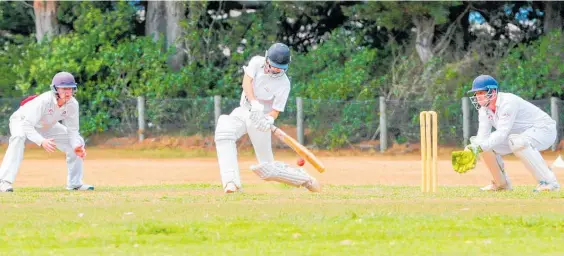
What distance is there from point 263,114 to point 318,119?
1547 cm

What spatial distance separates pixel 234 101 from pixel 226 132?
15.8 m

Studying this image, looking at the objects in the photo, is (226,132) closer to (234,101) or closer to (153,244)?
(153,244)

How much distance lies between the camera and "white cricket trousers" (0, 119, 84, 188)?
576 inches

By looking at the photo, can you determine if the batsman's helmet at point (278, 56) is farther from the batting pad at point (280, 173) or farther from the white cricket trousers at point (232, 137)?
the batting pad at point (280, 173)

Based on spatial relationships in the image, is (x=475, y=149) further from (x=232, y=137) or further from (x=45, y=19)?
(x=45, y=19)

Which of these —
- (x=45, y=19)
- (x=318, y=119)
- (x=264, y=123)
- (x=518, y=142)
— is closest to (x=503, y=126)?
(x=518, y=142)

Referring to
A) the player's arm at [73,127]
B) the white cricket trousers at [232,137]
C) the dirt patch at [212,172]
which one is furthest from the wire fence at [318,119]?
the white cricket trousers at [232,137]

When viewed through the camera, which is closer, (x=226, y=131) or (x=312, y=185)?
(x=226, y=131)

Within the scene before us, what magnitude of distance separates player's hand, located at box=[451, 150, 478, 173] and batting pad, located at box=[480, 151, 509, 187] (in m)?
0.48

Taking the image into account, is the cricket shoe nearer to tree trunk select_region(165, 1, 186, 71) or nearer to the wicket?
the wicket

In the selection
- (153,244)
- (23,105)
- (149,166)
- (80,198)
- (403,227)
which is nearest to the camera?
(153,244)

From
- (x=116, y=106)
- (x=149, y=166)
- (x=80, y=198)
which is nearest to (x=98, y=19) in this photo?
(x=116, y=106)

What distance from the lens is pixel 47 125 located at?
1502cm

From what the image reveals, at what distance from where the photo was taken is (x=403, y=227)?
1020 centimetres
